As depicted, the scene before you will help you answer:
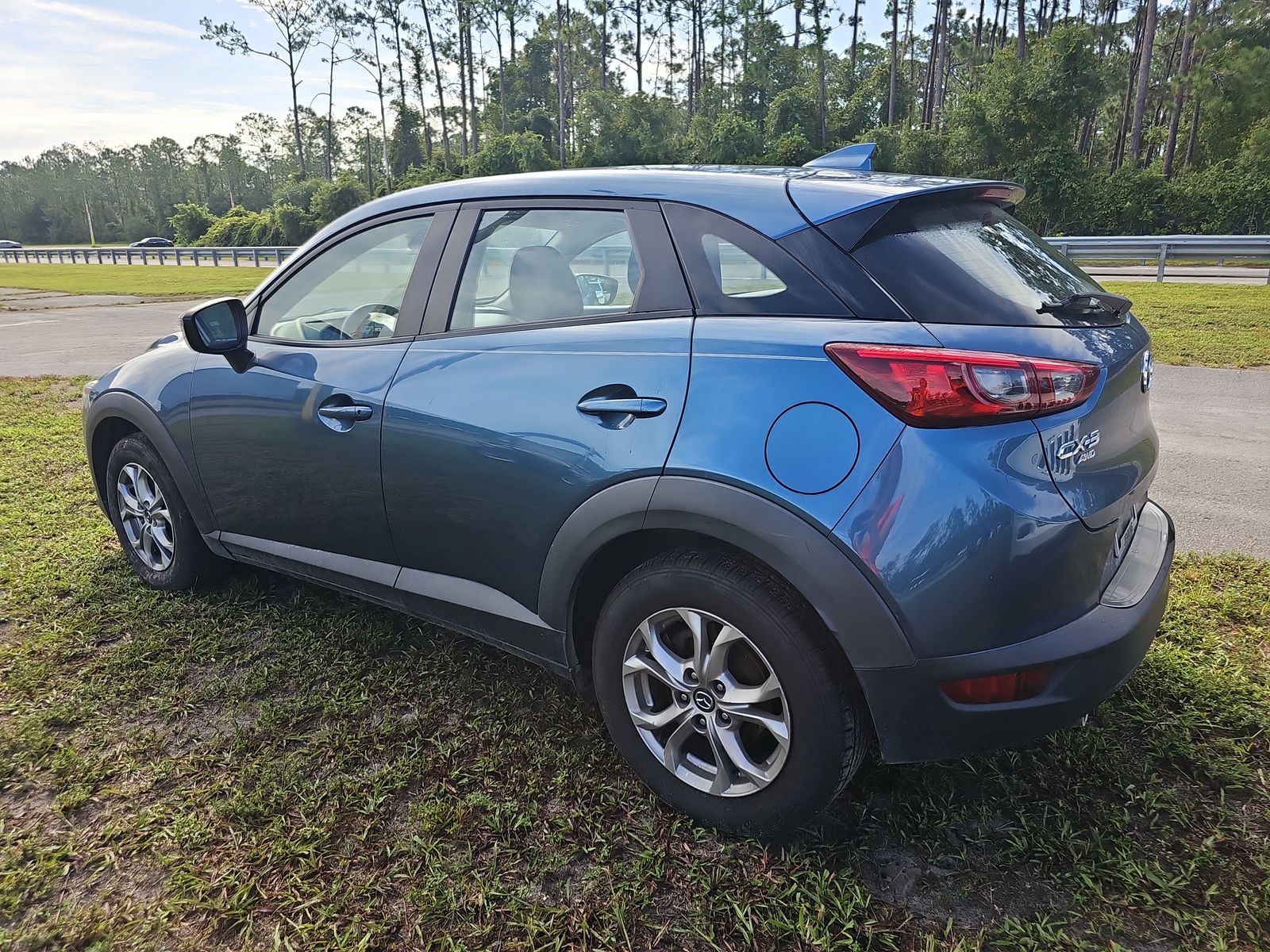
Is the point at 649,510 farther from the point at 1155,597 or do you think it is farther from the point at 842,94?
the point at 842,94

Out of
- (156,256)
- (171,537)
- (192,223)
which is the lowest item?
(171,537)

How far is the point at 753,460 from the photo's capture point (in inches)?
79.7

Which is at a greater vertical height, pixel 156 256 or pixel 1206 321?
pixel 156 256

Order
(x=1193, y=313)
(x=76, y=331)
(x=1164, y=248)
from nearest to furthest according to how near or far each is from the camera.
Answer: (x=1193, y=313)
(x=76, y=331)
(x=1164, y=248)

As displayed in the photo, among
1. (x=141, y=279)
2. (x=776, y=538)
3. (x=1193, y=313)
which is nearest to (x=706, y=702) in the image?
(x=776, y=538)

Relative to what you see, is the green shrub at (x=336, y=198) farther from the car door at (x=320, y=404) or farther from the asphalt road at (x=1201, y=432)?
the car door at (x=320, y=404)

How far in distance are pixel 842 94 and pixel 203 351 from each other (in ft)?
196

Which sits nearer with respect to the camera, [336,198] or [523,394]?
[523,394]

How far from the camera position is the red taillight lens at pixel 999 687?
194 centimetres

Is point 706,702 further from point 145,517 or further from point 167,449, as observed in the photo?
point 145,517

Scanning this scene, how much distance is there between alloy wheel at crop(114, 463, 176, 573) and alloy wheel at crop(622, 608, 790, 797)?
250 centimetres

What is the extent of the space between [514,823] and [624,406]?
3.88 ft

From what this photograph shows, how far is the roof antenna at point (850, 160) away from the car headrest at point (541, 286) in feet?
2.96

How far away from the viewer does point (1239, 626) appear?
10.9 ft
